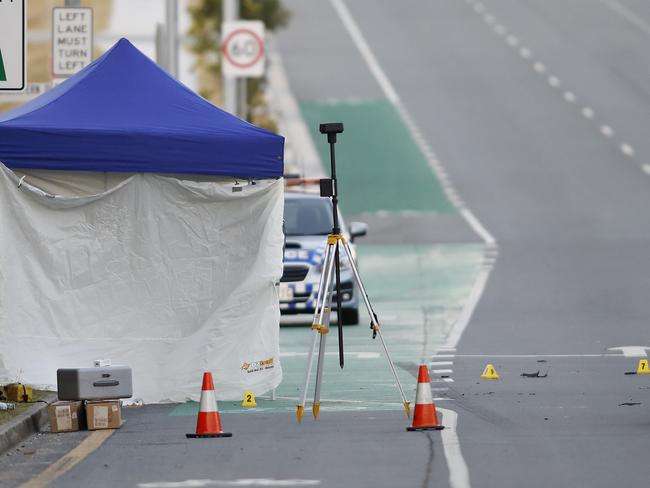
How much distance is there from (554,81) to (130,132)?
4358cm

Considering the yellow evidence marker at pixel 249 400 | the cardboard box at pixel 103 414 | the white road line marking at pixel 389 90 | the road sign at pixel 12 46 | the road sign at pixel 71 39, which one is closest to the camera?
the cardboard box at pixel 103 414

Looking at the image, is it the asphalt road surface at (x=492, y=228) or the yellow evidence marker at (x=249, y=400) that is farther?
the yellow evidence marker at (x=249, y=400)

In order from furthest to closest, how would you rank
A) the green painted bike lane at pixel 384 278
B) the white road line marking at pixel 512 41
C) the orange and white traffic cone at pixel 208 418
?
1. the white road line marking at pixel 512 41
2. the green painted bike lane at pixel 384 278
3. the orange and white traffic cone at pixel 208 418

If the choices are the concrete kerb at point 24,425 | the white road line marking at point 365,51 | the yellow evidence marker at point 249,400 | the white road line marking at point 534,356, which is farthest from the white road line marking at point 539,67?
the concrete kerb at point 24,425

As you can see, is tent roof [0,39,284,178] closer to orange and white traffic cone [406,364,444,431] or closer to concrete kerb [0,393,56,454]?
concrete kerb [0,393,56,454]

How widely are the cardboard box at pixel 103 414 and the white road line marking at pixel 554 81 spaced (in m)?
44.4

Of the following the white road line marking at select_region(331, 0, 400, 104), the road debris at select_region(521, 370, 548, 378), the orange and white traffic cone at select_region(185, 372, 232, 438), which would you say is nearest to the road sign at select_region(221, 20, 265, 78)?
the white road line marking at select_region(331, 0, 400, 104)

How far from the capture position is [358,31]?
222ft

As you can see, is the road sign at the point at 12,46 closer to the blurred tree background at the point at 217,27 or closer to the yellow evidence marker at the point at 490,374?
the yellow evidence marker at the point at 490,374

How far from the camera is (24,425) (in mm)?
13531

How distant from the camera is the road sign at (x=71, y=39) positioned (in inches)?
866

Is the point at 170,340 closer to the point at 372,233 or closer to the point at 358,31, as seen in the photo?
the point at 372,233

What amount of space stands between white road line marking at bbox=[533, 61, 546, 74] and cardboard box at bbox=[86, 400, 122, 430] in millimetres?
47000

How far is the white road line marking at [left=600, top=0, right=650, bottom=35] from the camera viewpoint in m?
68.0
